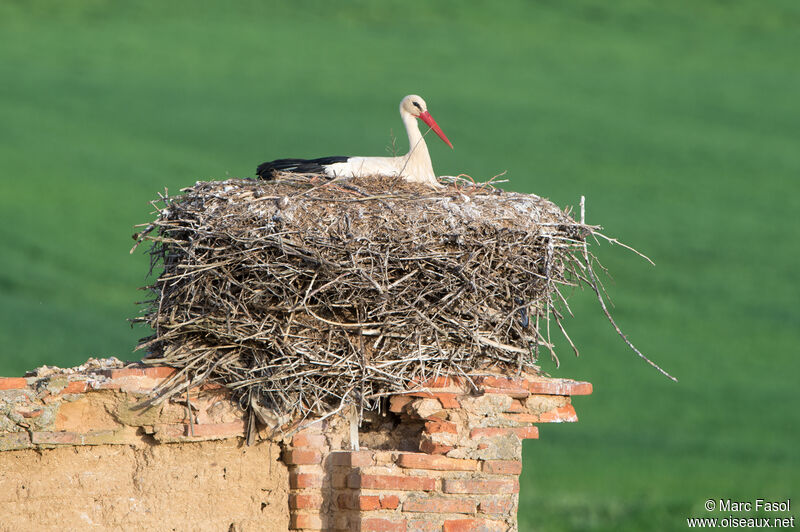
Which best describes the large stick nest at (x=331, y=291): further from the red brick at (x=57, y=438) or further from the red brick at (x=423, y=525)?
the red brick at (x=423, y=525)

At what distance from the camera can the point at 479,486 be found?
235 inches

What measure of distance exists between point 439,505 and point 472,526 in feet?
0.62

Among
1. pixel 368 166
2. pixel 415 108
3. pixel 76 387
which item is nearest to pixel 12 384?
pixel 76 387

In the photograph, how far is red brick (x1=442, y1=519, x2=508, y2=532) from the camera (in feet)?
19.4

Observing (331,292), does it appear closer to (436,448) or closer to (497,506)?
(436,448)

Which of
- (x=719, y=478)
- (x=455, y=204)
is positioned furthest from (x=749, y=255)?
(x=455, y=204)

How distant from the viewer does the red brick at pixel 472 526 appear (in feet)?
19.4

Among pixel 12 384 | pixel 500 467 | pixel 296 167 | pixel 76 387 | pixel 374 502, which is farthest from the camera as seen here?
pixel 296 167

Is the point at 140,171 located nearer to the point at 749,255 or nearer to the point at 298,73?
the point at 298,73

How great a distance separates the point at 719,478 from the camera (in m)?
15.0

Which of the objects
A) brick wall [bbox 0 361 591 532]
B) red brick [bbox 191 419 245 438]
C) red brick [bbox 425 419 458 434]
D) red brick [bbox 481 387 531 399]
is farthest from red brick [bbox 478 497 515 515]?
red brick [bbox 191 419 245 438]

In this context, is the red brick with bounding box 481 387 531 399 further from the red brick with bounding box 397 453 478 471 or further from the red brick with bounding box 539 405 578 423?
the red brick with bounding box 397 453 478 471

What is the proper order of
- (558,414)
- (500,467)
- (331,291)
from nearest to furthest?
(331,291)
(500,467)
(558,414)

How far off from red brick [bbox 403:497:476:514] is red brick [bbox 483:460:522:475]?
170 millimetres
